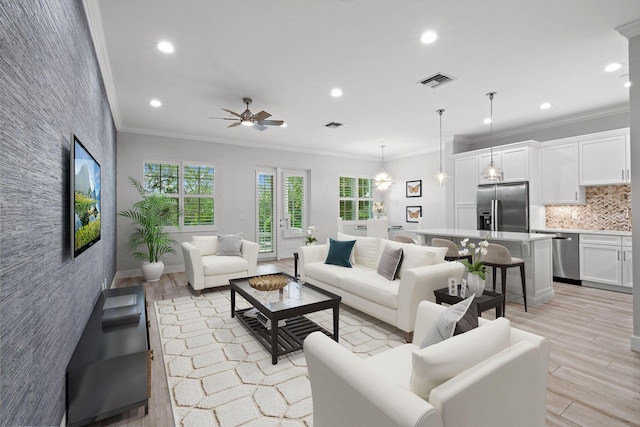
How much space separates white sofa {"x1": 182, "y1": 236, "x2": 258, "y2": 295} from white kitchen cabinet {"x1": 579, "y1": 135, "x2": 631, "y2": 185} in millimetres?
5509

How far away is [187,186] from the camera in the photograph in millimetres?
6246

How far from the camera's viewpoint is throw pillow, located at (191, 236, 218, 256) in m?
5.11

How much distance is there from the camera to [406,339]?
288 cm

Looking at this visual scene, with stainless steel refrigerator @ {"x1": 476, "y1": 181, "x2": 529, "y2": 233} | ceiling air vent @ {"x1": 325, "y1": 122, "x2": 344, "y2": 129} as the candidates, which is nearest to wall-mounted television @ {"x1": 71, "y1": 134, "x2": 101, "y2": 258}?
ceiling air vent @ {"x1": 325, "y1": 122, "x2": 344, "y2": 129}

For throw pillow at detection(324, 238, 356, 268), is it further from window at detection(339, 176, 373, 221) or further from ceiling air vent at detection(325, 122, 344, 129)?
window at detection(339, 176, 373, 221)

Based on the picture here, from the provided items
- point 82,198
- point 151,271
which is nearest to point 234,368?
point 82,198

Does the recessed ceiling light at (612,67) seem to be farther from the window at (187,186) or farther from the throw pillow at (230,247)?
the window at (187,186)

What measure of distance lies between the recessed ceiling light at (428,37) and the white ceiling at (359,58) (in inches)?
2.2

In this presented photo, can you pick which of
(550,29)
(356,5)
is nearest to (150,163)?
(356,5)

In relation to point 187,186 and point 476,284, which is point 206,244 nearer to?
point 187,186

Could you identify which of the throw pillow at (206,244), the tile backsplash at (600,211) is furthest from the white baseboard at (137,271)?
the tile backsplash at (600,211)

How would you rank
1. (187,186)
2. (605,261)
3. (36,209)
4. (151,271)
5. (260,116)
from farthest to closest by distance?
(187,186) → (151,271) → (605,261) → (260,116) → (36,209)

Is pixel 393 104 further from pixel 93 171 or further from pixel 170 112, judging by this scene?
pixel 93 171

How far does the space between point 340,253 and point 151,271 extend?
129 inches
